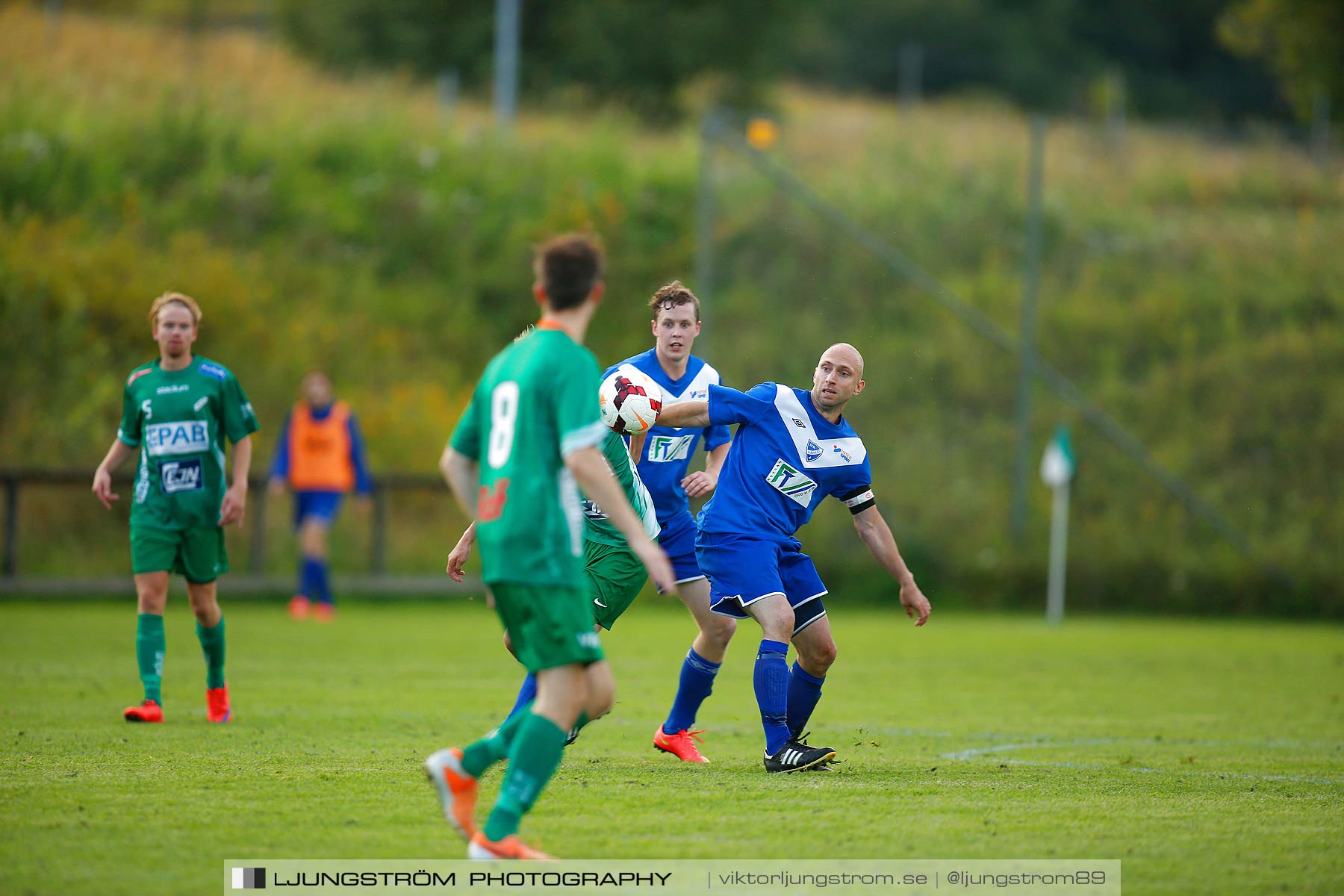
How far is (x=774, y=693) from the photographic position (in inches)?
274

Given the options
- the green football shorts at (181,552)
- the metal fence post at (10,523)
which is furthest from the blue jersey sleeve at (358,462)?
the green football shorts at (181,552)

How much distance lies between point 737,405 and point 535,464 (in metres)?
2.47

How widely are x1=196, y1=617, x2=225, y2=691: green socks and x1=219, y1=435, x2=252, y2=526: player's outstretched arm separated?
0.59 metres

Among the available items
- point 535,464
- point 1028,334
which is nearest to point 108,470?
point 535,464

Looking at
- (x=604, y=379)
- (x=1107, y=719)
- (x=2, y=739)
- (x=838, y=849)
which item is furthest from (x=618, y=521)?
(x=1107, y=719)

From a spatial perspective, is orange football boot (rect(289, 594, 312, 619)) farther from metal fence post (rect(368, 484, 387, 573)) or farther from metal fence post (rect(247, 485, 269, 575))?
metal fence post (rect(368, 484, 387, 573))

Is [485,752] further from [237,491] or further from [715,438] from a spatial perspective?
[237,491]

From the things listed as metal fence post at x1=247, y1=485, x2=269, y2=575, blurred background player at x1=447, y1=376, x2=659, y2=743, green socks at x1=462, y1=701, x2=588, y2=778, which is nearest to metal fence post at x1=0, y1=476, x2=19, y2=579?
metal fence post at x1=247, y1=485, x2=269, y2=575

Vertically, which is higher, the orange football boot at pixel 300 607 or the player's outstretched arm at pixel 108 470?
the player's outstretched arm at pixel 108 470

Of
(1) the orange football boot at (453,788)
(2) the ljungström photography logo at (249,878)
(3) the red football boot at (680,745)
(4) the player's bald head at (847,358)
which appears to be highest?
(4) the player's bald head at (847,358)

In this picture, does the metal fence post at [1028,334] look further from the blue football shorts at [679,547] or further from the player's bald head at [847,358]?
the player's bald head at [847,358]

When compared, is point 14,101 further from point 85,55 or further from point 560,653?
point 560,653

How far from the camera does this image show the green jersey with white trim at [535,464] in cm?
477

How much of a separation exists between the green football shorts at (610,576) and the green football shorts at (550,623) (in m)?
2.45
